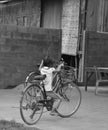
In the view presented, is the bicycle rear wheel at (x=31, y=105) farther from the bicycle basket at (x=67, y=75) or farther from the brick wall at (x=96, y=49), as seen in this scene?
the brick wall at (x=96, y=49)

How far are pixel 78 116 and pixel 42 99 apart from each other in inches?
46.0

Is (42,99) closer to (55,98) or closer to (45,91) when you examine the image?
Answer: (45,91)

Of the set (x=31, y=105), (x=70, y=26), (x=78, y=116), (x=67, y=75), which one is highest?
(x=70, y=26)

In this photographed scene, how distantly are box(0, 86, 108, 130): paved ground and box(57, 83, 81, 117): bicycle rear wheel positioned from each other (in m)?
0.16

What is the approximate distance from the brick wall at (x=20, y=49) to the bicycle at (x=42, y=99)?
552 cm

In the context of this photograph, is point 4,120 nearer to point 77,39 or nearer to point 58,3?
point 77,39

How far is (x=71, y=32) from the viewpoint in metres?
17.9

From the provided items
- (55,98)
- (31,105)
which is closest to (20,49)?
(55,98)

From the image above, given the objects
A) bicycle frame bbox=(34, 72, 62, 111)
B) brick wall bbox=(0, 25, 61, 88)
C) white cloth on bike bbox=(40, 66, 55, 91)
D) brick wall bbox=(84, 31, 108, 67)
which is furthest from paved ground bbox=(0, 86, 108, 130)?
brick wall bbox=(84, 31, 108, 67)

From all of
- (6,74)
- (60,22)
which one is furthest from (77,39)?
(6,74)

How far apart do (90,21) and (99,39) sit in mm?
1517

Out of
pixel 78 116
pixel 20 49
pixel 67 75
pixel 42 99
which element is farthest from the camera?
pixel 20 49

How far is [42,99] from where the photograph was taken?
8.62 metres

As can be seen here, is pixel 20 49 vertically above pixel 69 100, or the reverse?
pixel 20 49
